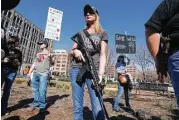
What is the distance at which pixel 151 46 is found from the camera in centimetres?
211

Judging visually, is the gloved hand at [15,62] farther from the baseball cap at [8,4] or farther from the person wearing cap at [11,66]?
the baseball cap at [8,4]

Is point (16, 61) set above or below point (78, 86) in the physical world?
above

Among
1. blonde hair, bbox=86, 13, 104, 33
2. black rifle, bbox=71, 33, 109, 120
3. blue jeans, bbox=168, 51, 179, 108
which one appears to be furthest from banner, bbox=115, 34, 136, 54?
blue jeans, bbox=168, 51, 179, 108

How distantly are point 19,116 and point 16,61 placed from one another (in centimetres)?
119

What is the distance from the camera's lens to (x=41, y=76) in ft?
19.7

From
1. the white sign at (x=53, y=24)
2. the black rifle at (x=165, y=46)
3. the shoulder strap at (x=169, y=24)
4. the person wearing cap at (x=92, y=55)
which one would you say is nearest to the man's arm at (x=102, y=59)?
the person wearing cap at (x=92, y=55)

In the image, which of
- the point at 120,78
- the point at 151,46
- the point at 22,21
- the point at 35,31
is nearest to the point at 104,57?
the point at 151,46

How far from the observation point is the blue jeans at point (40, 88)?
590 cm

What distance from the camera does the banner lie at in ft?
42.0

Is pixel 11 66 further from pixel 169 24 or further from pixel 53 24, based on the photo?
pixel 169 24

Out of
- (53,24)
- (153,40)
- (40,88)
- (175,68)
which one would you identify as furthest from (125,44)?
(175,68)

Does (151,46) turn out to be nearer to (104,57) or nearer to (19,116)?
(104,57)

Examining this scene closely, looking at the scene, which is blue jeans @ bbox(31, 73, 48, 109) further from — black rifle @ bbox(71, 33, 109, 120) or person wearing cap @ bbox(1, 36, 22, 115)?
black rifle @ bbox(71, 33, 109, 120)

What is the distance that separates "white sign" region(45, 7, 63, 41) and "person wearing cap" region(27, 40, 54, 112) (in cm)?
32
